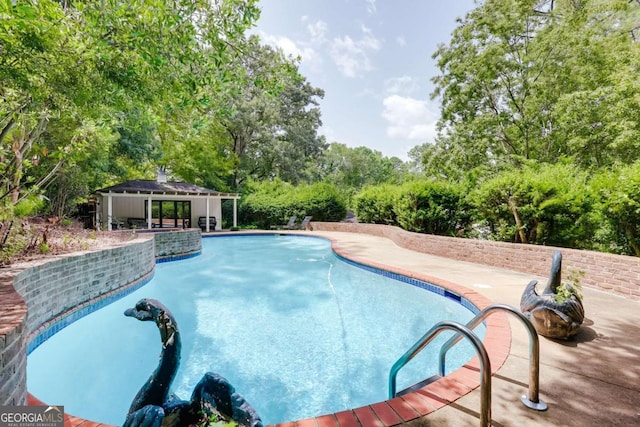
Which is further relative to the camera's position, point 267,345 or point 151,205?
point 151,205

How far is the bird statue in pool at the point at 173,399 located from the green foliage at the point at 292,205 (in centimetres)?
1950

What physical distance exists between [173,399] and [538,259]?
7.72 meters

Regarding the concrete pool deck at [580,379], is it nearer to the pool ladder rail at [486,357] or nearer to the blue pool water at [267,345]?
the pool ladder rail at [486,357]

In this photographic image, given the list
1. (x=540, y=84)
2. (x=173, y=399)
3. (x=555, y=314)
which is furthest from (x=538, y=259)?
(x=540, y=84)

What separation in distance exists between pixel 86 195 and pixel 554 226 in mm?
19111

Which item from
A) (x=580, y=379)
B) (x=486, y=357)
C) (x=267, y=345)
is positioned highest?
(x=486, y=357)

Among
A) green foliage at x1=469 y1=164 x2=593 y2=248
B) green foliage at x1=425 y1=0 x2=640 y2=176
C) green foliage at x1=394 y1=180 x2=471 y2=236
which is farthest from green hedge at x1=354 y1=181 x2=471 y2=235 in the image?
green foliage at x1=425 y1=0 x2=640 y2=176

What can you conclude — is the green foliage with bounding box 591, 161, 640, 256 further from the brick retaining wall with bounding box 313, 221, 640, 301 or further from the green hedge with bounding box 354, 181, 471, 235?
the green hedge with bounding box 354, 181, 471, 235

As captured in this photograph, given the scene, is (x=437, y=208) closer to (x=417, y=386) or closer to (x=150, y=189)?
(x=417, y=386)

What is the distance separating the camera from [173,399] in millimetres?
2293

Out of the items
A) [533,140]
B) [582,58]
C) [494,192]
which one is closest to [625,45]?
[582,58]

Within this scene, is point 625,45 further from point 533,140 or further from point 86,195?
point 86,195

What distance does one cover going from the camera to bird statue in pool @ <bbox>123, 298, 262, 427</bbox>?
1.75 m

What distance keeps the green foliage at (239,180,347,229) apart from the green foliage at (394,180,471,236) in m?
10.1
